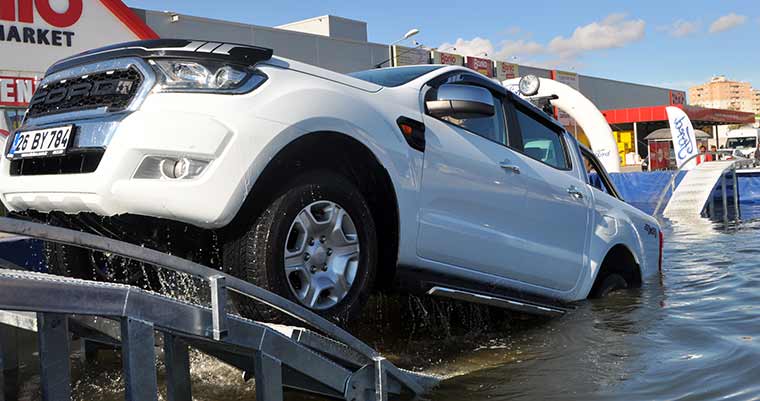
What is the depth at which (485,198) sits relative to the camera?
12.7 ft

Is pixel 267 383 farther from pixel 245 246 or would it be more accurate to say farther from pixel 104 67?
pixel 104 67

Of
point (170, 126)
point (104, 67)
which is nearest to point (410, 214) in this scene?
point (170, 126)

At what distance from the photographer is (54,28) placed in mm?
13828

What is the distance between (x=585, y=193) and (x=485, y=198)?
142 centimetres

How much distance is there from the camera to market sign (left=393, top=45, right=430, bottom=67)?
25688 millimetres

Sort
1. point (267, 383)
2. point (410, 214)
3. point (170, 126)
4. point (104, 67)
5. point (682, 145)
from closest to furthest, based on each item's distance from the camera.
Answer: point (267, 383), point (170, 126), point (104, 67), point (410, 214), point (682, 145)

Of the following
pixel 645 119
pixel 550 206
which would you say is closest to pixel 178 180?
pixel 550 206

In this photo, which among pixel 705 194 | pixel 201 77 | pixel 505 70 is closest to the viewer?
pixel 201 77

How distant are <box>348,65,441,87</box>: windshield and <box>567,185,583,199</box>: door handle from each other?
1302 mm

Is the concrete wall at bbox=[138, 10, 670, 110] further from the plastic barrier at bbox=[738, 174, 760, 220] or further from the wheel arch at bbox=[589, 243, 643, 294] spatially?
the wheel arch at bbox=[589, 243, 643, 294]

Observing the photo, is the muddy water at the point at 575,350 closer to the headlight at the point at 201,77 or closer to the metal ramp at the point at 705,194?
the headlight at the point at 201,77

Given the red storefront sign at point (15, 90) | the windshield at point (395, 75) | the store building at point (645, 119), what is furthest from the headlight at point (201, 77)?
the store building at point (645, 119)

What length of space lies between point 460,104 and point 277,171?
1.13 metres

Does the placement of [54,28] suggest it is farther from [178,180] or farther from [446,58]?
[446,58]
